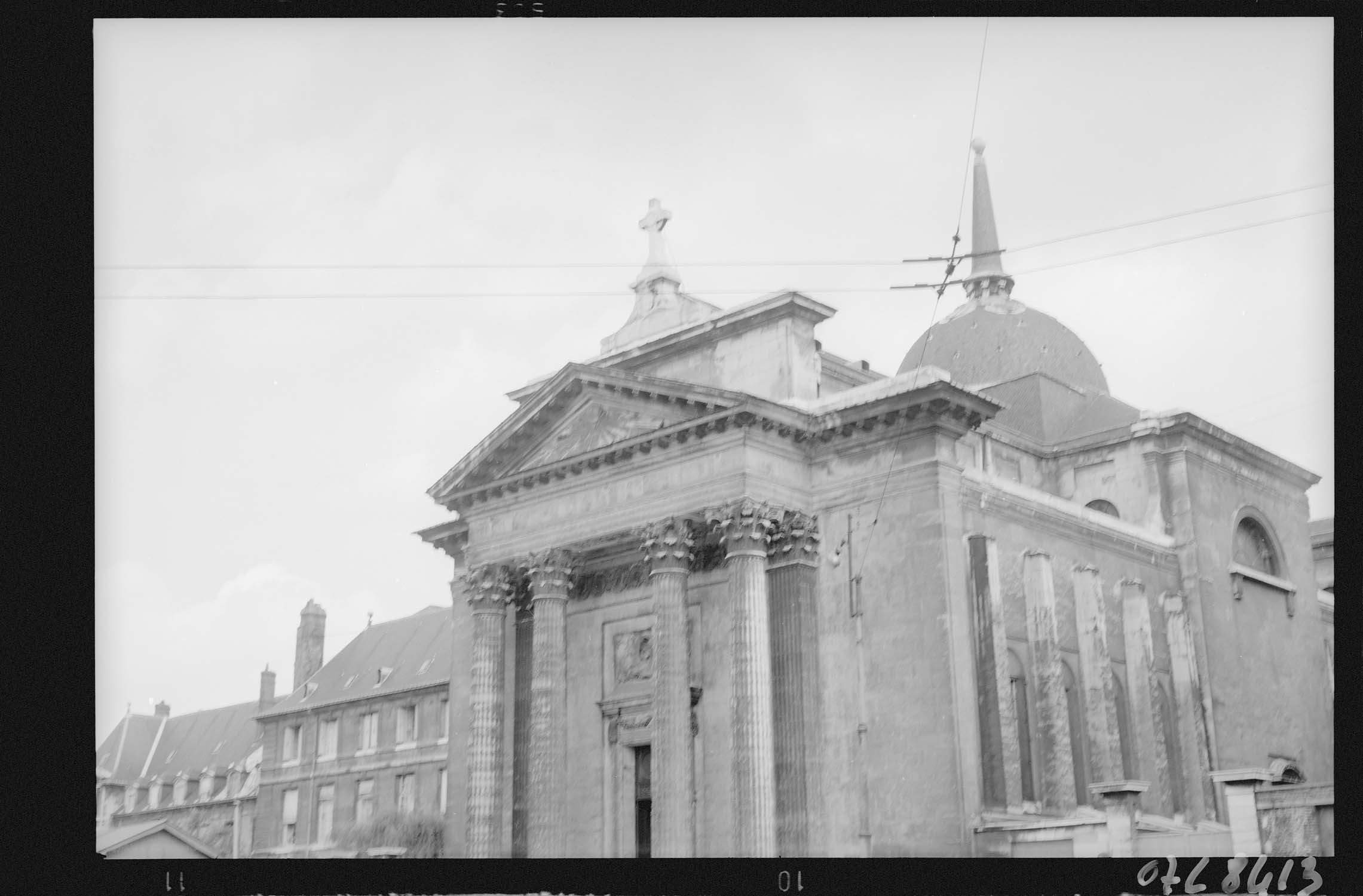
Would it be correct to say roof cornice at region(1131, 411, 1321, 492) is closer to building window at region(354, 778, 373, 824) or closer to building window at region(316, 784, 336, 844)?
building window at region(354, 778, 373, 824)

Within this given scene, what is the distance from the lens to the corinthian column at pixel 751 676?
18.0m

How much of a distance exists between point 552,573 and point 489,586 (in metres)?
1.14

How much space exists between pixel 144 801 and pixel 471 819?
4758mm

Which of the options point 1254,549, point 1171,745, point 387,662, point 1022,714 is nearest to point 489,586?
point 387,662

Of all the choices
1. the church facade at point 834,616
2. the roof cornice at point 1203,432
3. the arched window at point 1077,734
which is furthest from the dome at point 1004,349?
the arched window at point 1077,734

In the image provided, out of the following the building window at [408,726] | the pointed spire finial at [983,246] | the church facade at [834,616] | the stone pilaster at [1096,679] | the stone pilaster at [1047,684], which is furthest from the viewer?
the building window at [408,726]

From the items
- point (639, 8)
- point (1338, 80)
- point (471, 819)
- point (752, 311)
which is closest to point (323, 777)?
point (471, 819)

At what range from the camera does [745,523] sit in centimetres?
1884

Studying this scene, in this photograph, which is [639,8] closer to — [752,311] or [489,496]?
[752,311]

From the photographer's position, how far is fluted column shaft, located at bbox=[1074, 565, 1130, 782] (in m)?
19.8

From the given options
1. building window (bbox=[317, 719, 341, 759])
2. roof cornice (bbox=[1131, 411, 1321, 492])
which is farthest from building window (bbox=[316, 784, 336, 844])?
roof cornice (bbox=[1131, 411, 1321, 492])

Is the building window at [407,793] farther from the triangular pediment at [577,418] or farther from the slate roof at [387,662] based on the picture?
the triangular pediment at [577,418]

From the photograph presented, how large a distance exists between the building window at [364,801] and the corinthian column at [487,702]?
126 cm

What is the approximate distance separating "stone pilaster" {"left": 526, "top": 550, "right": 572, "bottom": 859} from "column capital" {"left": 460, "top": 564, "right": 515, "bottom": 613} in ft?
1.84
